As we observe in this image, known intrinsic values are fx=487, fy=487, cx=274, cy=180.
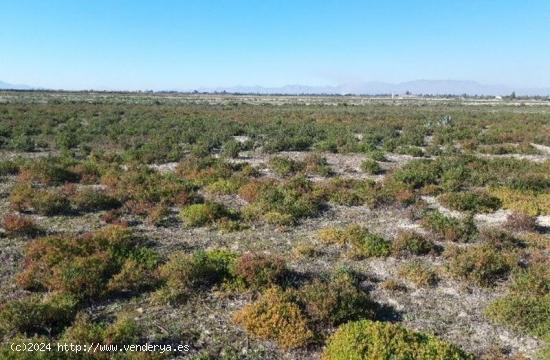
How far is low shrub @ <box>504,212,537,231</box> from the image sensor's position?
44.1ft

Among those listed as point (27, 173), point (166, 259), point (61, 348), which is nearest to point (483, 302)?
point (166, 259)

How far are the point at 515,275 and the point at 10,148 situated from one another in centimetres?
2619

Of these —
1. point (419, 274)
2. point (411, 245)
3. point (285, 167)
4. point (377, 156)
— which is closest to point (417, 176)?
point (285, 167)

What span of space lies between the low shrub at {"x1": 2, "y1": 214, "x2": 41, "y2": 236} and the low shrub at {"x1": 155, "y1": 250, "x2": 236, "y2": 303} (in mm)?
4447

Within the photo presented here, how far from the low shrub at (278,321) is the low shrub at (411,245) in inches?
156

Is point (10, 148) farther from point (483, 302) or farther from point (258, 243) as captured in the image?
point (483, 302)

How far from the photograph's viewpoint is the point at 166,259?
1108 cm

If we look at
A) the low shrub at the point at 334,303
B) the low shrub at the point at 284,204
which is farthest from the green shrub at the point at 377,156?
the low shrub at the point at 334,303

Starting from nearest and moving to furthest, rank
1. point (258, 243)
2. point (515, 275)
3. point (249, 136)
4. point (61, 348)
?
1. point (61, 348)
2. point (515, 275)
3. point (258, 243)
4. point (249, 136)

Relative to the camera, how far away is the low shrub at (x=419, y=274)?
10.1 metres

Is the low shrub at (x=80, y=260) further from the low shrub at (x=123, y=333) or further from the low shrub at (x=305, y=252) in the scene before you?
the low shrub at (x=305, y=252)

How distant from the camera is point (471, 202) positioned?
15766mm

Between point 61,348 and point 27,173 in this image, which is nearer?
point 61,348

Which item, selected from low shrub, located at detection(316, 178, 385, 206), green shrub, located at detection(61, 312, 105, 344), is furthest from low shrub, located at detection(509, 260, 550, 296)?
green shrub, located at detection(61, 312, 105, 344)
